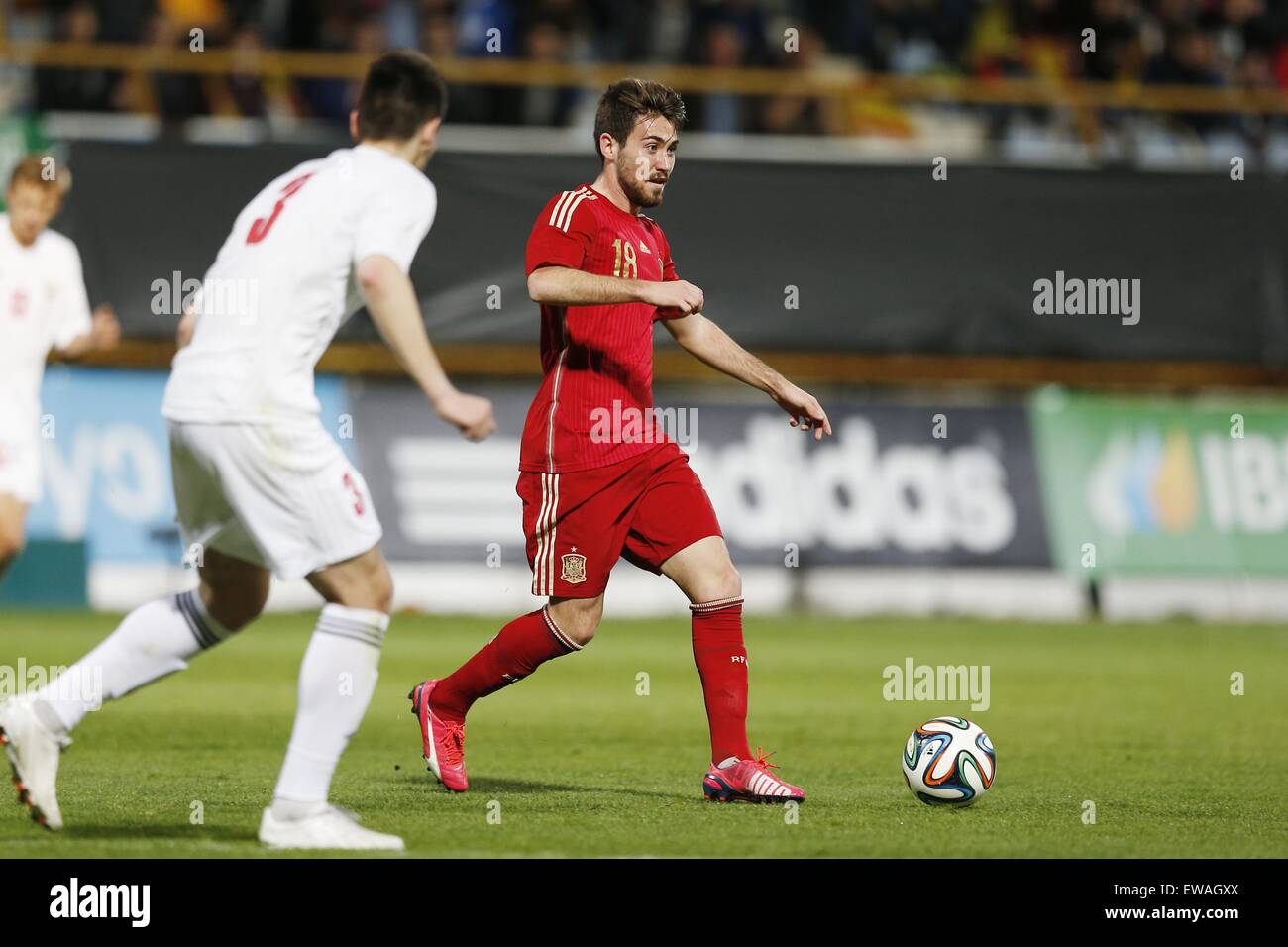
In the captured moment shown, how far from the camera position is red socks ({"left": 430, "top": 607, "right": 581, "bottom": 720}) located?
7.21m

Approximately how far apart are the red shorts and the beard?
91 centimetres

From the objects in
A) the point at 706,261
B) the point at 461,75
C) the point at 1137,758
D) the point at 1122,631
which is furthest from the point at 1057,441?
the point at 1137,758

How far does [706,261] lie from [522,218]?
1.65 m

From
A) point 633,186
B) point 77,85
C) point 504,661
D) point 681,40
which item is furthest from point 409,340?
point 681,40

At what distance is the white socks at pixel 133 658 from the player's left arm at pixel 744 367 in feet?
7.06

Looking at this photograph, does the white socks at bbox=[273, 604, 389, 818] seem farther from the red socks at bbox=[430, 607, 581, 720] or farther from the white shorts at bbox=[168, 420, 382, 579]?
the red socks at bbox=[430, 607, 581, 720]

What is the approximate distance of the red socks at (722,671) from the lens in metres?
7.13

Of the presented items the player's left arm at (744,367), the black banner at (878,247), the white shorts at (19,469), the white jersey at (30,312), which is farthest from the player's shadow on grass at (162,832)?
the black banner at (878,247)

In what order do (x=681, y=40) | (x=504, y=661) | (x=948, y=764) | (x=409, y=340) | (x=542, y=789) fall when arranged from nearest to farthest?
(x=409, y=340)
(x=948, y=764)
(x=504, y=661)
(x=542, y=789)
(x=681, y=40)

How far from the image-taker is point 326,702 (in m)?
5.52

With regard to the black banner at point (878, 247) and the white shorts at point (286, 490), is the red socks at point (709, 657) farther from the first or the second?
the black banner at point (878, 247)

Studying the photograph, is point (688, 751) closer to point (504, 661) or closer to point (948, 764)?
point (504, 661)

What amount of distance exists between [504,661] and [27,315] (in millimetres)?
3778

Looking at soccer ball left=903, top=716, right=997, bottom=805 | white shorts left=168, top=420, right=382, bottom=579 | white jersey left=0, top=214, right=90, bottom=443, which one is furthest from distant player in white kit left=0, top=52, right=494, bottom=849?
white jersey left=0, top=214, right=90, bottom=443
